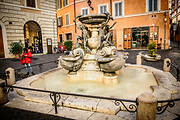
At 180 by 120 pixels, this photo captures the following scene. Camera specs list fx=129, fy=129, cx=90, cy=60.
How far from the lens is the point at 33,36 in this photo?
62.8 ft

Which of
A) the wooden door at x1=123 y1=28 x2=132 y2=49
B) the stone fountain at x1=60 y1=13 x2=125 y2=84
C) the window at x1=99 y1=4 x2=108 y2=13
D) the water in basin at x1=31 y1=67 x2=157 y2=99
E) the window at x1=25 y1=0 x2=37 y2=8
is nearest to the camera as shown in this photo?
the water in basin at x1=31 y1=67 x2=157 y2=99

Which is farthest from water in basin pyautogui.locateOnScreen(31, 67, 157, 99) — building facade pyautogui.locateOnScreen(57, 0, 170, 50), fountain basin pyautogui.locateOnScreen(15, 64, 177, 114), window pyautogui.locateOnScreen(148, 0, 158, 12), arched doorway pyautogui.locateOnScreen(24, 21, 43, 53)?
window pyautogui.locateOnScreen(148, 0, 158, 12)

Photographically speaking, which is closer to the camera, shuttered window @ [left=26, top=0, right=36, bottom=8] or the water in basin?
the water in basin

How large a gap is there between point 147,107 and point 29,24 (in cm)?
1829

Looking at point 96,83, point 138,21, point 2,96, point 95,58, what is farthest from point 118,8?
point 2,96

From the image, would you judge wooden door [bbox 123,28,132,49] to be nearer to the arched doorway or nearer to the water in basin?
the arched doorway

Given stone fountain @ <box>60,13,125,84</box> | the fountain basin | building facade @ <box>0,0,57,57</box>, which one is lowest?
the fountain basin

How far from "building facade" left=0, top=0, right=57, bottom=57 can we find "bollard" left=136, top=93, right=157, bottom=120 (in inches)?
631

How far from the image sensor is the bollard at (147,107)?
228cm

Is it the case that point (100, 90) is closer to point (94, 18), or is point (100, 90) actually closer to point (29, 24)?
point (94, 18)

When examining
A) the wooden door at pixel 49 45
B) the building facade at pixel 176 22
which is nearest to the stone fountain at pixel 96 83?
the wooden door at pixel 49 45

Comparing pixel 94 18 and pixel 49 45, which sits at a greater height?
pixel 94 18

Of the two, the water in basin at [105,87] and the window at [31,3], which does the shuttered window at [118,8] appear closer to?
the window at [31,3]

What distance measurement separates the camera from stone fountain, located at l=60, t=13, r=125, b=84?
4604mm
